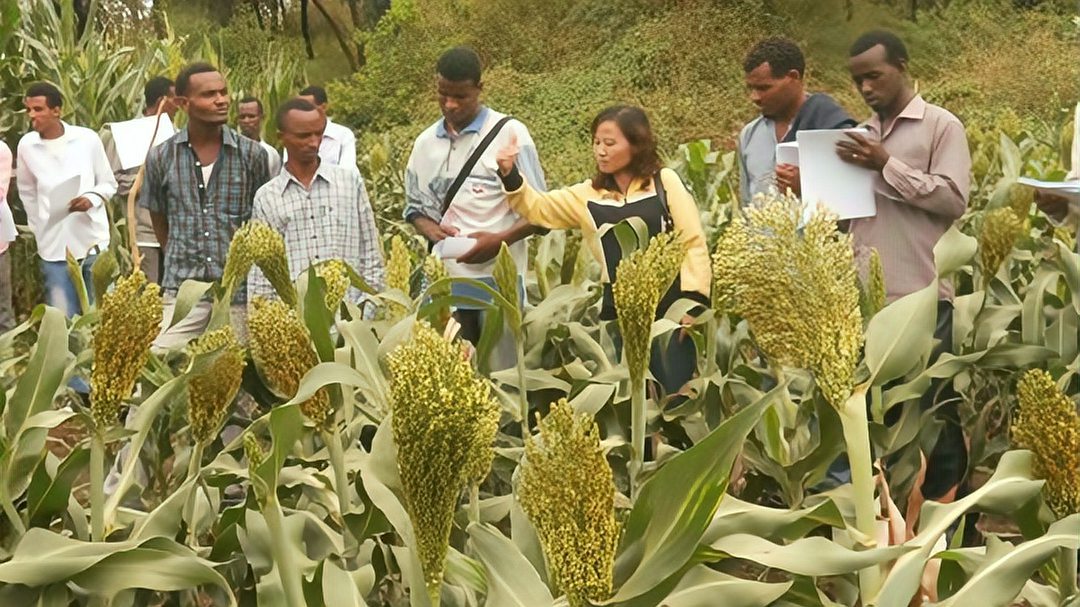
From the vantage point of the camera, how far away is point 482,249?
6.10 feet

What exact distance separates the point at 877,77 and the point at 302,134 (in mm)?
824

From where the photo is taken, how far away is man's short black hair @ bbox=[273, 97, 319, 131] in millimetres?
1837

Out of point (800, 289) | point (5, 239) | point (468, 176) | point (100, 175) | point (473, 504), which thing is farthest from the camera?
point (100, 175)

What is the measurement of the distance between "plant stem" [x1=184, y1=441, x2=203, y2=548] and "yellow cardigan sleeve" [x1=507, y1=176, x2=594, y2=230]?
92 centimetres

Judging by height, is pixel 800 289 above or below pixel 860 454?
above

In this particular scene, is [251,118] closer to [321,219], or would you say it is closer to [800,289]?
[321,219]

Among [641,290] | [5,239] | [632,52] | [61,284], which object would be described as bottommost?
[61,284]

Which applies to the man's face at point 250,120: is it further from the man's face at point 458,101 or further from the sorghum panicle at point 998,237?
the sorghum panicle at point 998,237

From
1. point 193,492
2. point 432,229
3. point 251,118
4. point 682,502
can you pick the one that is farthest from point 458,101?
point 682,502

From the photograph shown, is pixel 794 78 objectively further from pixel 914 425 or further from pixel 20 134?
pixel 20 134

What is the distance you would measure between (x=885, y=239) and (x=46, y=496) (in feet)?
3.87


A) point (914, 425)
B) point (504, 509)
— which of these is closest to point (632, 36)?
point (914, 425)

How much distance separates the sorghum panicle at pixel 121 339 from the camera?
749 mm

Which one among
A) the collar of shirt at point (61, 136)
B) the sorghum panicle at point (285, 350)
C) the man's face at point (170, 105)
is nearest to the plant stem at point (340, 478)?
the sorghum panicle at point (285, 350)
